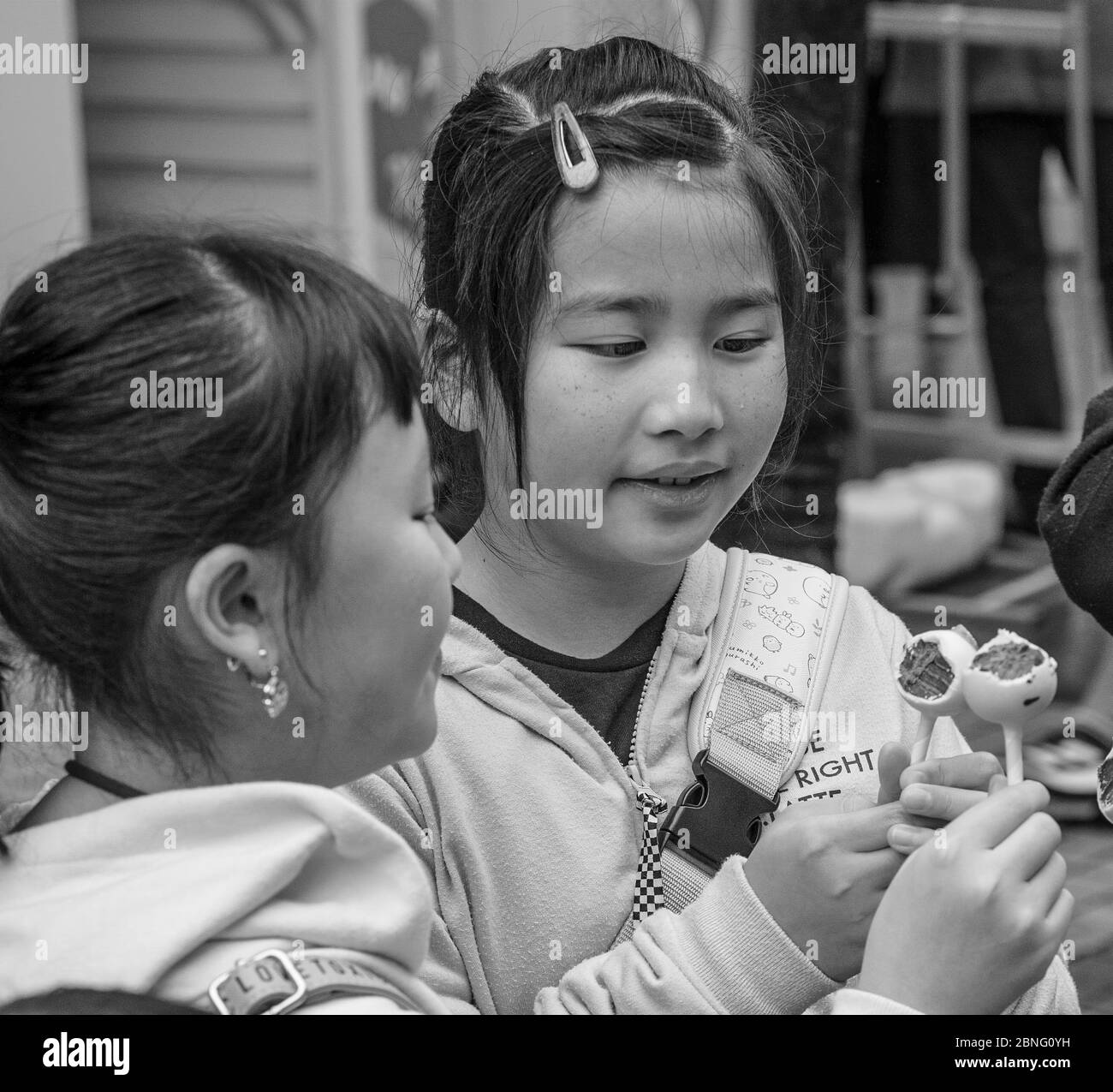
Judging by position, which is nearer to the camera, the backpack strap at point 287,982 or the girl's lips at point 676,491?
the backpack strap at point 287,982

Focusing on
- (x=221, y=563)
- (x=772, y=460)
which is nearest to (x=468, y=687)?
(x=221, y=563)

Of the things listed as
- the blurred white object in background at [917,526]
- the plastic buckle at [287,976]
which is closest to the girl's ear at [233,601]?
the plastic buckle at [287,976]

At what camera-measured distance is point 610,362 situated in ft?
5.32

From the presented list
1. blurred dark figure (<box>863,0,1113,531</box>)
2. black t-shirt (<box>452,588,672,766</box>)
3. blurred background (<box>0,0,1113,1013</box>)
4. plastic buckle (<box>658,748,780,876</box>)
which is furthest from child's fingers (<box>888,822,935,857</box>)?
blurred dark figure (<box>863,0,1113,531</box>)

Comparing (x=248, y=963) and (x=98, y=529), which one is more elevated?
(x=98, y=529)

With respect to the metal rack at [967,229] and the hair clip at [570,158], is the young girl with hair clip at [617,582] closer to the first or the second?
the hair clip at [570,158]

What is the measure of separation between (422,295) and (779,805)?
0.72 m

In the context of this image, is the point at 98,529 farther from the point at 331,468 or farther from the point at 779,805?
the point at 779,805

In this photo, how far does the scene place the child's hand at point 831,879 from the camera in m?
1.46


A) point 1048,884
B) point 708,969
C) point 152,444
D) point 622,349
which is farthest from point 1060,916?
point 152,444

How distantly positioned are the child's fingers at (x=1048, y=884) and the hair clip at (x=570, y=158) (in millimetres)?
803

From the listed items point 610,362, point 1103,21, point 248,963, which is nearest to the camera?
point 248,963

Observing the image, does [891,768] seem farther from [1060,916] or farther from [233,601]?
[233,601]

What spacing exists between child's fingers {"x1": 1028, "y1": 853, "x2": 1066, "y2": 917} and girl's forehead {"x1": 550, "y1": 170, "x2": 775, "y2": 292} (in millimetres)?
651
